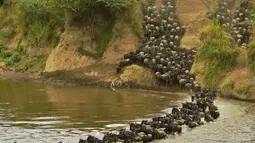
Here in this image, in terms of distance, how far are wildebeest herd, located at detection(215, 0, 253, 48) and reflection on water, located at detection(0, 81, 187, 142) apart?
6.54 metres

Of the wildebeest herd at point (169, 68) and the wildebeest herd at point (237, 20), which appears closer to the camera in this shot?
the wildebeest herd at point (169, 68)

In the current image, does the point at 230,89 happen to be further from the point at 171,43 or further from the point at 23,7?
the point at 23,7

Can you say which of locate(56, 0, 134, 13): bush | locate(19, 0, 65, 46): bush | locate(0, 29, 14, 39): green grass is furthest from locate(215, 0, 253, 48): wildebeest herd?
locate(0, 29, 14, 39): green grass

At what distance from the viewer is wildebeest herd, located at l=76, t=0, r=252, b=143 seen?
14669 mm

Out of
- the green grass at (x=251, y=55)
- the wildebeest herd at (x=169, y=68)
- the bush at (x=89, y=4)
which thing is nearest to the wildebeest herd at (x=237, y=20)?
the wildebeest herd at (x=169, y=68)

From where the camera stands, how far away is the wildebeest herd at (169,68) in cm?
1467

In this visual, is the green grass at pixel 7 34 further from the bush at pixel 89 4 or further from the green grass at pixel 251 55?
the green grass at pixel 251 55

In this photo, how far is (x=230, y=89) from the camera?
22.7 metres

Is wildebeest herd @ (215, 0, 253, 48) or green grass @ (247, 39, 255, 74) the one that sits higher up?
wildebeest herd @ (215, 0, 253, 48)

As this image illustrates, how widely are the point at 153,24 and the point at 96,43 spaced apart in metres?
3.54

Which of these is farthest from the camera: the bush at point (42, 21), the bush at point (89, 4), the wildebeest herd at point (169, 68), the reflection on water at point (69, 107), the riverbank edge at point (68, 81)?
the bush at point (42, 21)

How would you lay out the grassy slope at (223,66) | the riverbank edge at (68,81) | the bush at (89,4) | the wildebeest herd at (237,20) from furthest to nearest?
the bush at (89,4) → the wildebeest herd at (237,20) → the riverbank edge at (68,81) → the grassy slope at (223,66)

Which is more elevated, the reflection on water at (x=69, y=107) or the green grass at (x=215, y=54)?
the green grass at (x=215, y=54)

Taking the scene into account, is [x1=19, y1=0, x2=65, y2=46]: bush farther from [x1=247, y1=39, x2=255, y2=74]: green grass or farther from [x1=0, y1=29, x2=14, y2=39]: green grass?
[x1=247, y1=39, x2=255, y2=74]: green grass
